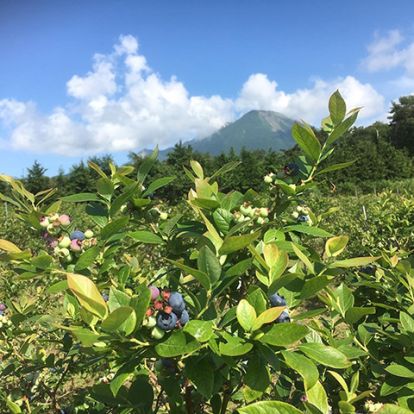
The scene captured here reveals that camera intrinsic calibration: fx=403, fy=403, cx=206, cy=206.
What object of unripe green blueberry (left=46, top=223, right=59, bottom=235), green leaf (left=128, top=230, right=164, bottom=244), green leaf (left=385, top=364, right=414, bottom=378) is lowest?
green leaf (left=385, top=364, right=414, bottom=378)

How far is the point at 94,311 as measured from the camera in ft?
2.02

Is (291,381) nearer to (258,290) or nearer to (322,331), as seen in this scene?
(322,331)

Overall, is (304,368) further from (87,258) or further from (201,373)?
(87,258)

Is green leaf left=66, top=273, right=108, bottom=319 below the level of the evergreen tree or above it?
below

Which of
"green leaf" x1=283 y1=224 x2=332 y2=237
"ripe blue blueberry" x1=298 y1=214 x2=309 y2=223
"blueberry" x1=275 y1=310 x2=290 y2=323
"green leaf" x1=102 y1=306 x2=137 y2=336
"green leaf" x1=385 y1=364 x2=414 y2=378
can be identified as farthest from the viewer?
"ripe blue blueberry" x1=298 y1=214 x2=309 y2=223

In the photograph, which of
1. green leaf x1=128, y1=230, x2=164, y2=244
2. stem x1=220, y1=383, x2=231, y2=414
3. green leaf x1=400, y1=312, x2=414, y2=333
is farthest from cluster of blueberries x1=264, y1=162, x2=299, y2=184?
stem x1=220, y1=383, x2=231, y2=414

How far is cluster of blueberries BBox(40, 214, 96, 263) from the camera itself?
2.95ft

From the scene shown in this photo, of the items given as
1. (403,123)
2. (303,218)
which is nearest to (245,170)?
(403,123)

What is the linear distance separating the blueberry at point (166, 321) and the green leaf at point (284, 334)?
15cm

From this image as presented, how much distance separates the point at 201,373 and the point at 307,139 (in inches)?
22.5

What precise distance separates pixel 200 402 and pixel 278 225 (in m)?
0.54

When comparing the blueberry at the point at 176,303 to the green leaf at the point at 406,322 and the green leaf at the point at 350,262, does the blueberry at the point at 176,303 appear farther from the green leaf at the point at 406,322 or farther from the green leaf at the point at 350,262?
the green leaf at the point at 406,322

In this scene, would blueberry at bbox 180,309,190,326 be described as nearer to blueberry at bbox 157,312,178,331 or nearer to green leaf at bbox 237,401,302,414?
blueberry at bbox 157,312,178,331

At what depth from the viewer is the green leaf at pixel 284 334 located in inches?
25.3
